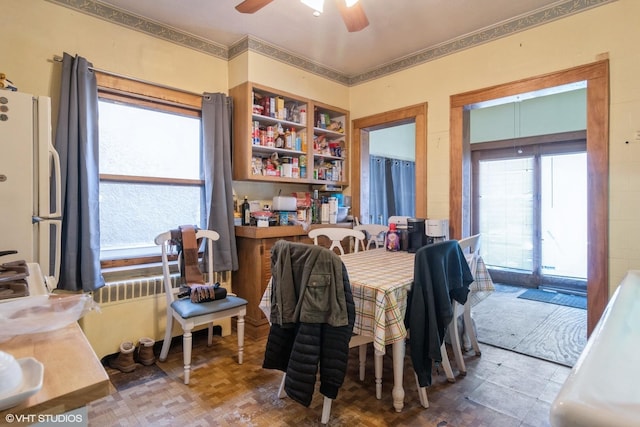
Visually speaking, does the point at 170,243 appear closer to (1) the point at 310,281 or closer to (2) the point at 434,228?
(1) the point at 310,281

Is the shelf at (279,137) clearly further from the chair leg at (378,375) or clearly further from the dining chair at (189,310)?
the chair leg at (378,375)


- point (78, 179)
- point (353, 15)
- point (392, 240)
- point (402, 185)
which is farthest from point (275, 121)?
point (402, 185)

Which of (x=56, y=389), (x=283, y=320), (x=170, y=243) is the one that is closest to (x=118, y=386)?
(x=170, y=243)

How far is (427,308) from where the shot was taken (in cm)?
184

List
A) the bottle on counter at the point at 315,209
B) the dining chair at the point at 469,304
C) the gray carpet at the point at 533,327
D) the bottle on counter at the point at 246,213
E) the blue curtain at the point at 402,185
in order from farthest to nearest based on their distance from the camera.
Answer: the blue curtain at the point at 402,185, the bottle on counter at the point at 315,209, the bottle on counter at the point at 246,213, the gray carpet at the point at 533,327, the dining chair at the point at 469,304

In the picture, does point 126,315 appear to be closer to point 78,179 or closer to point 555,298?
point 78,179

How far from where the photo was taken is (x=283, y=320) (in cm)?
183

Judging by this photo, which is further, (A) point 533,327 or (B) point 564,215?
(B) point 564,215

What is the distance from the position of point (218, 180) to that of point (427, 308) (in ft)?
6.85

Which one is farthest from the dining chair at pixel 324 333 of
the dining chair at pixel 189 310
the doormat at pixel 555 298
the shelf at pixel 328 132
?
the doormat at pixel 555 298

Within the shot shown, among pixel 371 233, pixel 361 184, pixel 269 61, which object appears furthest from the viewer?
pixel 361 184

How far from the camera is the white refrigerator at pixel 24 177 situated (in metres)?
1.63

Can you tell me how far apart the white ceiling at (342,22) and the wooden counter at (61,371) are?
8.38ft

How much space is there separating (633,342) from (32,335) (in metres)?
1.64
